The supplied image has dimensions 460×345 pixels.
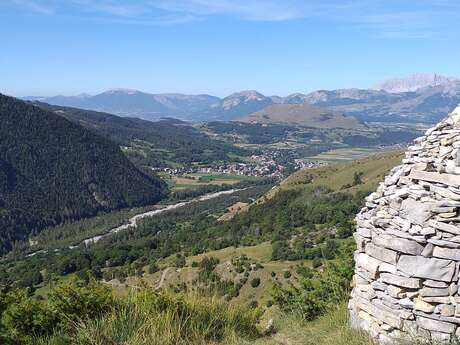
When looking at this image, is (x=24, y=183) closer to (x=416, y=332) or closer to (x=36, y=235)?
(x=36, y=235)

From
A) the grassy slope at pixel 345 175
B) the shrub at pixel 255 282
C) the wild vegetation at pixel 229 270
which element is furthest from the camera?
the grassy slope at pixel 345 175

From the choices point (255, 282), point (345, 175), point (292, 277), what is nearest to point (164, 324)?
point (292, 277)

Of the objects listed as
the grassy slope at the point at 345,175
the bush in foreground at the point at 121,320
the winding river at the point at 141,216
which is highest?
the bush in foreground at the point at 121,320

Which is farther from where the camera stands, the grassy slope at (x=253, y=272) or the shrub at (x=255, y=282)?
the shrub at (x=255, y=282)

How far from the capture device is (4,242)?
450 ft

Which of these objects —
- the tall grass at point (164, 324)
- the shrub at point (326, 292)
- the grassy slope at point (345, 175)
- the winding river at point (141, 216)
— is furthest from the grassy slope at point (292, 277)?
the winding river at point (141, 216)

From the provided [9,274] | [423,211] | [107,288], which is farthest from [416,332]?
[9,274]

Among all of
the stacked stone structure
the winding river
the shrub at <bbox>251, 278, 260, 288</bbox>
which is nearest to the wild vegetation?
the shrub at <bbox>251, 278, 260, 288</bbox>

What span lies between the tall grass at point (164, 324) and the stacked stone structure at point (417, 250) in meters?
2.39

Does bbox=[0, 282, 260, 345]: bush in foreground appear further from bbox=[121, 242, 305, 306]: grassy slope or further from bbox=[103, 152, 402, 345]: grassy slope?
bbox=[121, 242, 305, 306]: grassy slope

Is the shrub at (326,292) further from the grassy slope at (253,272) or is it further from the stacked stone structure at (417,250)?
the grassy slope at (253,272)

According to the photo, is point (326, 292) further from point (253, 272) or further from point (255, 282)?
point (253, 272)

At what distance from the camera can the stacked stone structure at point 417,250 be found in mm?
7289

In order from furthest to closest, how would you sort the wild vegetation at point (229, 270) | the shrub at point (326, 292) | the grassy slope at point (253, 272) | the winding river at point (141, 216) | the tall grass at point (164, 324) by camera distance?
the winding river at point (141, 216) < the grassy slope at point (253, 272) < the shrub at point (326, 292) < the wild vegetation at point (229, 270) < the tall grass at point (164, 324)
